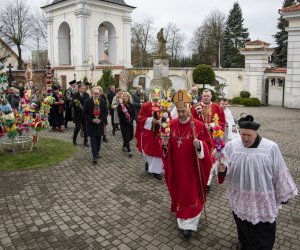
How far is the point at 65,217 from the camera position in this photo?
550cm

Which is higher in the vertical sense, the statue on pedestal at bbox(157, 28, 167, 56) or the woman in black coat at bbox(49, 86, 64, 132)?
the statue on pedestal at bbox(157, 28, 167, 56)

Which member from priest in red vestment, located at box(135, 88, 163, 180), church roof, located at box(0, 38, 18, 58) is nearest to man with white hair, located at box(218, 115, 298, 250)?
priest in red vestment, located at box(135, 88, 163, 180)

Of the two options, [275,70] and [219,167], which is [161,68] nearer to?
[275,70]

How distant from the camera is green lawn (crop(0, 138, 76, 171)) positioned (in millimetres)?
8359

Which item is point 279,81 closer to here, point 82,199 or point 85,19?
point 85,19

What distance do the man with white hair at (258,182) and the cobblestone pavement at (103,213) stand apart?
831 mm

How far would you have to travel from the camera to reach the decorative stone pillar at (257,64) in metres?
23.1

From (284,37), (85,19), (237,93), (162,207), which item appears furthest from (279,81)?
(162,207)

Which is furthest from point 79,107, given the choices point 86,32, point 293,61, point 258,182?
point 86,32

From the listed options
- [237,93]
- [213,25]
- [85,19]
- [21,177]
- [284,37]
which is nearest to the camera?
[21,177]

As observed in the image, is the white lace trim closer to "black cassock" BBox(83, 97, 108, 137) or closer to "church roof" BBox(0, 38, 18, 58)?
"black cassock" BBox(83, 97, 108, 137)

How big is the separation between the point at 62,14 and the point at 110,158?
26533 millimetres

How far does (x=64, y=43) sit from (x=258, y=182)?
33.1 meters

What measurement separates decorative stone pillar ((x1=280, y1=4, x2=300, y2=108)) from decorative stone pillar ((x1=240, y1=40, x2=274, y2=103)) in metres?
1.94
